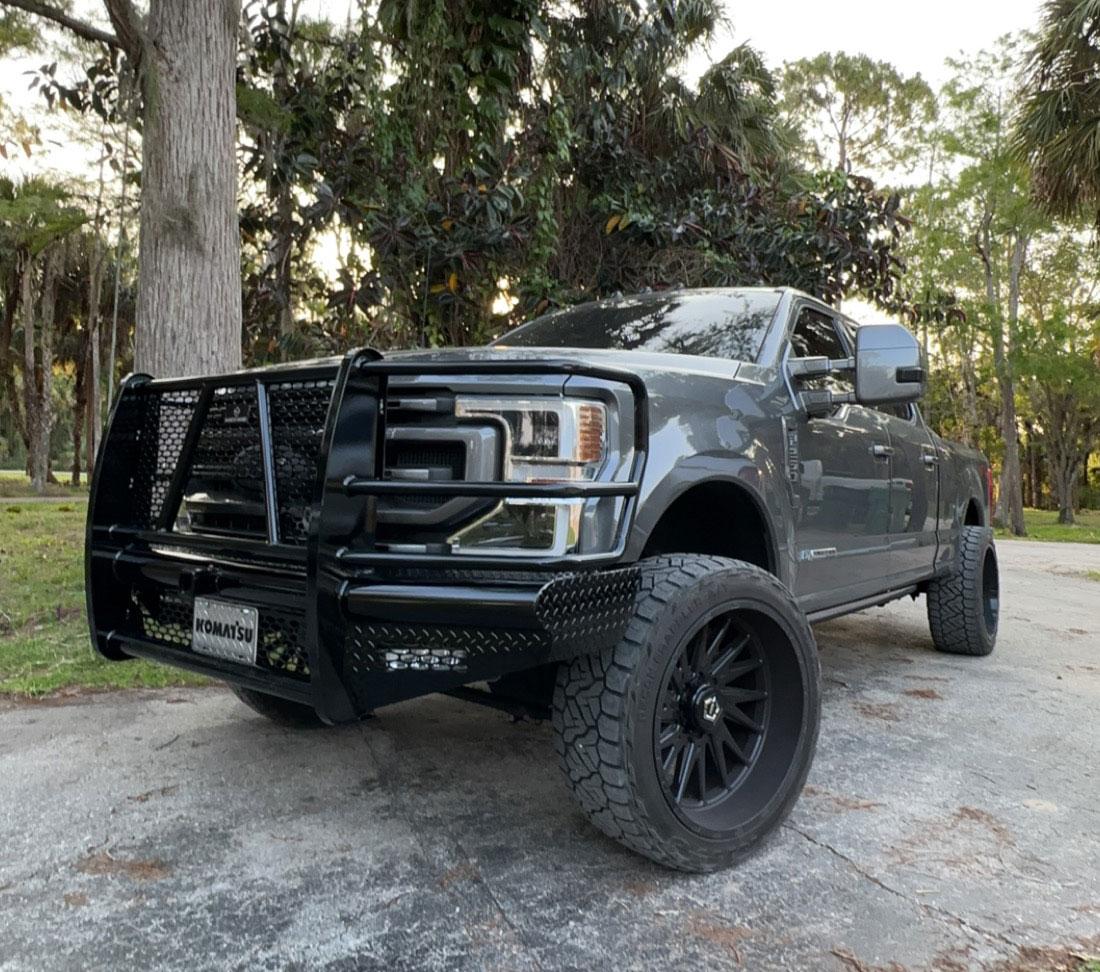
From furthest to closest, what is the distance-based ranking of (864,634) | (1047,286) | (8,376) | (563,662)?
(8,376) → (1047,286) → (864,634) → (563,662)

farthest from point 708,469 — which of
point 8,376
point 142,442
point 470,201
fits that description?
point 8,376

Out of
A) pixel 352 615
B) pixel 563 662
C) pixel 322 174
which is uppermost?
pixel 322 174

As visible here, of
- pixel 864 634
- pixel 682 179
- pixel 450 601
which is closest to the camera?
pixel 450 601

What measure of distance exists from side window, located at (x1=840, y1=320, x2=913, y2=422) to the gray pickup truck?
3.50 feet

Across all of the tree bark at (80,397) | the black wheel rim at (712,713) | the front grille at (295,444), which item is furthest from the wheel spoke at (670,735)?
the tree bark at (80,397)

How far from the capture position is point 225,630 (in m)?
2.41

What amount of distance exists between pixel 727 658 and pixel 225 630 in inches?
56.6

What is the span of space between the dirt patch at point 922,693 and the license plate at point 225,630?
331 centimetres

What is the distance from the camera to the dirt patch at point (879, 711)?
154 inches

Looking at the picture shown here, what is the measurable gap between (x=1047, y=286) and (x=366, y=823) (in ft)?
87.3

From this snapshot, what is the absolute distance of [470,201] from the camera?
24.0 ft

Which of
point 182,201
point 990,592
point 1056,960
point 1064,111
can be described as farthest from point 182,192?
point 1064,111

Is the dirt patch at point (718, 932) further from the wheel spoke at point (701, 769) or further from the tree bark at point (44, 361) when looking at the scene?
the tree bark at point (44, 361)

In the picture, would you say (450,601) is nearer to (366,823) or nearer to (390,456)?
(390,456)
